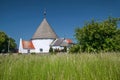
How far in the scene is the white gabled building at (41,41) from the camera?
2336 inches

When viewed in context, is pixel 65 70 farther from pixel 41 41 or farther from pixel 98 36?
pixel 41 41

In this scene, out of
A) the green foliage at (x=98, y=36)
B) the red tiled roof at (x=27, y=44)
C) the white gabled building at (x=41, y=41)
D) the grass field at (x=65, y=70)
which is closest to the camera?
the grass field at (x=65, y=70)

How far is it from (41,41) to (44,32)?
270 cm

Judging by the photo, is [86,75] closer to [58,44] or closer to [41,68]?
[41,68]

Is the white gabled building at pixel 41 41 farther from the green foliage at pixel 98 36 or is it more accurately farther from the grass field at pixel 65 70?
the grass field at pixel 65 70

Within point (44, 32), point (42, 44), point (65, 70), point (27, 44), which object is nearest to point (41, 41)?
point (42, 44)

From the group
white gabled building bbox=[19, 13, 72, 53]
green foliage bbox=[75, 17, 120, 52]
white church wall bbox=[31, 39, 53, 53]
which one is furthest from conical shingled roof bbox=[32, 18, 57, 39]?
green foliage bbox=[75, 17, 120, 52]

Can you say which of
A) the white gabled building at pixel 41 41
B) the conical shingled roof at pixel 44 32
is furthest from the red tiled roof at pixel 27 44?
the conical shingled roof at pixel 44 32

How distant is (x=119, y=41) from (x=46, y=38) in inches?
1589

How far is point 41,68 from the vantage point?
389cm

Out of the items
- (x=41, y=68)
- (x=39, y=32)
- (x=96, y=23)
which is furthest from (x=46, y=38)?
(x=41, y=68)

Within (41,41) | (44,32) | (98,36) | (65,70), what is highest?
(44,32)

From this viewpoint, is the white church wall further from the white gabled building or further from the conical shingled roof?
the conical shingled roof

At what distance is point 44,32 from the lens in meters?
59.8
